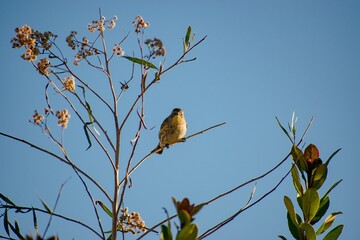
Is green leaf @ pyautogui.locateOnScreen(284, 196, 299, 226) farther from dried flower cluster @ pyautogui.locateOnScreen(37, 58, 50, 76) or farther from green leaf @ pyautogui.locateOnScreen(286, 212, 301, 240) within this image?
dried flower cluster @ pyautogui.locateOnScreen(37, 58, 50, 76)

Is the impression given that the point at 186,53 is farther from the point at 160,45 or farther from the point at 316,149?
the point at 316,149

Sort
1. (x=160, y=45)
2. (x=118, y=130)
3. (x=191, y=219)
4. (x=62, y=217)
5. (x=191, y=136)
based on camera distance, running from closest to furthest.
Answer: (x=191, y=219) < (x=62, y=217) < (x=118, y=130) < (x=191, y=136) < (x=160, y=45)

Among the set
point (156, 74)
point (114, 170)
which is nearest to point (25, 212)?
point (114, 170)

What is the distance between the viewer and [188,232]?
154 centimetres

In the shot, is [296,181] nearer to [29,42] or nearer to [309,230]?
[309,230]

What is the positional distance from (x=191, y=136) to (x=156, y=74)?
54 cm

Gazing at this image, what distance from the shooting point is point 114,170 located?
93.9 inches

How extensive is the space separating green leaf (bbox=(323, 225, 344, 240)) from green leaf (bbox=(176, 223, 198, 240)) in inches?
29.1

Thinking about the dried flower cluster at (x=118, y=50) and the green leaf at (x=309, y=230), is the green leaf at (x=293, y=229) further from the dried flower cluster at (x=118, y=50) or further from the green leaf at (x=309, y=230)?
the dried flower cluster at (x=118, y=50)

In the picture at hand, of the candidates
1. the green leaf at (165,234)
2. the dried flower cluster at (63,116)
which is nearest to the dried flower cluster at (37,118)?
the dried flower cluster at (63,116)

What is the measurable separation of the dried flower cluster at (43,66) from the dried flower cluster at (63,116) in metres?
0.46

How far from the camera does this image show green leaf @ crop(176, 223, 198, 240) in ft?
5.05

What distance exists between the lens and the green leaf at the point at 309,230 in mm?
1888

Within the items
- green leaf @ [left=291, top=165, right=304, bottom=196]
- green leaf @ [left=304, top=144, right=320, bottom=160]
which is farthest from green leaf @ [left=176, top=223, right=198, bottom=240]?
green leaf @ [left=304, top=144, right=320, bottom=160]
